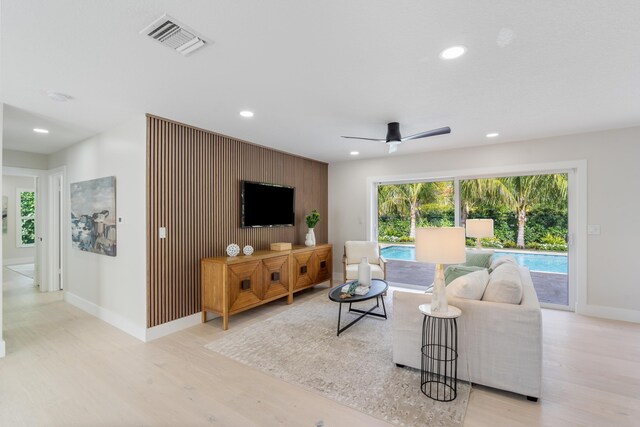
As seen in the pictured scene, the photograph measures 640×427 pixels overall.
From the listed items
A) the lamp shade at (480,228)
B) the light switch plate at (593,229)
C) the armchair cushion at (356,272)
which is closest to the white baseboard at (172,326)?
the armchair cushion at (356,272)

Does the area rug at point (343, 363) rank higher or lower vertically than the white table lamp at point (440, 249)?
lower

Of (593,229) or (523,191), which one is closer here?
(593,229)

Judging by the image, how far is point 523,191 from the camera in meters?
4.56

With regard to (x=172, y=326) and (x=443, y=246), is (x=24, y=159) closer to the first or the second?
(x=172, y=326)

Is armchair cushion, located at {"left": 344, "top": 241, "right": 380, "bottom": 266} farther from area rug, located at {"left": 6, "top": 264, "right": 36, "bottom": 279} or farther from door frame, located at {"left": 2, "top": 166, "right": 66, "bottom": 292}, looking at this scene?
area rug, located at {"left": 6, "top": 264, "right": 36, "bottom": 279}

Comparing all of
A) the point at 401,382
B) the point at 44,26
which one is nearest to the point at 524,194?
the point at 401,382

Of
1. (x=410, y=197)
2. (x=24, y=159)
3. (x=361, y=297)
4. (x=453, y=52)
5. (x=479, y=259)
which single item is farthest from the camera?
(x=410, y=197)

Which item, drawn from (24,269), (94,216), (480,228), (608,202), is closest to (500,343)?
(480,228)

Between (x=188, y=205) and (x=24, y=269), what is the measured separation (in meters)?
6.72

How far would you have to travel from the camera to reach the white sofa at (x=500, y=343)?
6.92ft

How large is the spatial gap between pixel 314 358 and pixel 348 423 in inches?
34.9

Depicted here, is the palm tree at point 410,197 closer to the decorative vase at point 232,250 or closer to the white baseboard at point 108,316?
the decorative vase at point 232,250

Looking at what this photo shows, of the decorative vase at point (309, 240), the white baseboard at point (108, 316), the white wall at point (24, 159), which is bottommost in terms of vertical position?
the white baseboard at point (108, 316)

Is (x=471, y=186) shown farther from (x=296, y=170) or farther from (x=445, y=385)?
(x=445, y=385)
